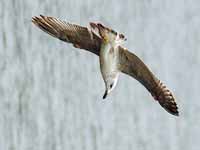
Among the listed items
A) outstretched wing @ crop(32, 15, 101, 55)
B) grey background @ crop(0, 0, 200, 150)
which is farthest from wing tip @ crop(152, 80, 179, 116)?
grey background @ crop(0, 0, 200, 150)

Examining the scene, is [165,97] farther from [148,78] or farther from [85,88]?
Answer: [85,88]

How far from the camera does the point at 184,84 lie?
1.94 meters

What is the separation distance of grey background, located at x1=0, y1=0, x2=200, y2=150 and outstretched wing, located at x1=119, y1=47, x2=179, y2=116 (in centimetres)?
47

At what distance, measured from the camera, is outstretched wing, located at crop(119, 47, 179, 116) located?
4.48 feet

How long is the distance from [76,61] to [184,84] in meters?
0.26

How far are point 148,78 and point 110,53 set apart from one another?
0.07 metres

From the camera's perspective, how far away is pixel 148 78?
54.2 inches

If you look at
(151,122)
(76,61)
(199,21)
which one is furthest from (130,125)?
(199,21)

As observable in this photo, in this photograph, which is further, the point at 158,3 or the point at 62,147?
the point at 158,3

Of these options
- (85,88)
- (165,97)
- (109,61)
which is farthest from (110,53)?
(85,88)

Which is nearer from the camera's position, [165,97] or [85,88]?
[165,97]

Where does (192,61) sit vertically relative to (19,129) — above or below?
above

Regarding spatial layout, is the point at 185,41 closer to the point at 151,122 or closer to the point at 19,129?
the point at 151,122

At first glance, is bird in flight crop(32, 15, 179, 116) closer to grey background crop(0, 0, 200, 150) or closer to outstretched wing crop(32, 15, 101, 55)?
outstretched wing crop(32, 15, 101, 55)
